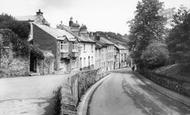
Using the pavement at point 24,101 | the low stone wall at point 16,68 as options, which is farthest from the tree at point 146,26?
the pavement at point 24,101

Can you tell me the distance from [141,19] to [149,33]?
150 inches

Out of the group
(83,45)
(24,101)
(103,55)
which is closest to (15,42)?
(24,101)

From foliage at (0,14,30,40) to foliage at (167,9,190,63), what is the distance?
84.3ft

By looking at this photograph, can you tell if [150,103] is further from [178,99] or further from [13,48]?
[13,48]

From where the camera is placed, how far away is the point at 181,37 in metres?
19.7

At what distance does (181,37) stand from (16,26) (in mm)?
27302

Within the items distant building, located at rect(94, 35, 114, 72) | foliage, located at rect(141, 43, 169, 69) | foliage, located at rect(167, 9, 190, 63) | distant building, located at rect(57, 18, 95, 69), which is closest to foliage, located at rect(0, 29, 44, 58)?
distant building, located at rect(57, 18, 95, 69)

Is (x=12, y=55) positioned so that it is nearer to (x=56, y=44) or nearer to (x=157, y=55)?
(x=56, y=44)

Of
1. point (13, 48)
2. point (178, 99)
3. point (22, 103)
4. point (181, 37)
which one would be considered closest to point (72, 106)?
point (22, 103)

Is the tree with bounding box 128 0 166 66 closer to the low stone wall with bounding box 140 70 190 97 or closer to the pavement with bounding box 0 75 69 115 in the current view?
the low stone wall with bounding box 140 70 190 97

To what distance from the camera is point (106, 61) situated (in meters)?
67.6

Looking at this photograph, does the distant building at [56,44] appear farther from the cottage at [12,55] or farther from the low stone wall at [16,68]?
the low stone wall at [16,68]

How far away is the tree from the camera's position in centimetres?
4375

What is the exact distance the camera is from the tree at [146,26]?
4375 centimetres
